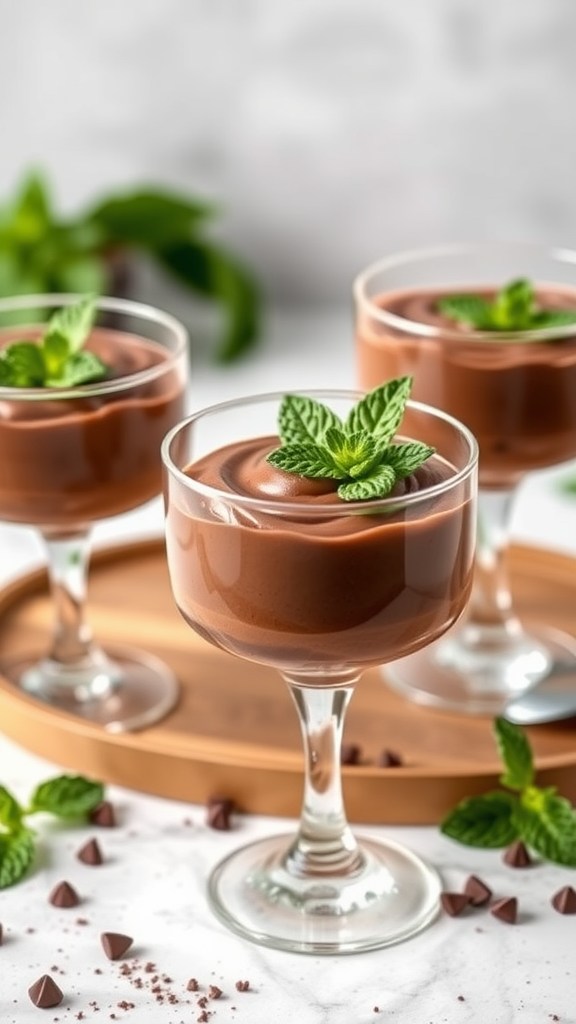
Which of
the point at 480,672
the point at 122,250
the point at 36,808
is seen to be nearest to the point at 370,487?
the point at 36,808

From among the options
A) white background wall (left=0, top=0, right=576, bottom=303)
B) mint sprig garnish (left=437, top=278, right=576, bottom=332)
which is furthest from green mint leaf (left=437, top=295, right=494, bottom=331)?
white background wall (left=0, top=0, right=576, bottom=303)

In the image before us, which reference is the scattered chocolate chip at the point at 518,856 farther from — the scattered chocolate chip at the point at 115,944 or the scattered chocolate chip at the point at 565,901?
the scattered chocolate chip at the point at 115,944

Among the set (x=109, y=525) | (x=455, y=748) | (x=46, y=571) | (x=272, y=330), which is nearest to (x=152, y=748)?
(x=455, y=748)

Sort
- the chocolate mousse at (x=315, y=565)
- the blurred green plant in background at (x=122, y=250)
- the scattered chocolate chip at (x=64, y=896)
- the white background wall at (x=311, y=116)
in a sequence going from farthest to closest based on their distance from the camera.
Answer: the white background wall at (x=311, y=116), the blurred green plant in background at (x=122, y=250), the scattered chocolate chip at (x=64, y=896), the chocolate mousse at (x=315, y=565)

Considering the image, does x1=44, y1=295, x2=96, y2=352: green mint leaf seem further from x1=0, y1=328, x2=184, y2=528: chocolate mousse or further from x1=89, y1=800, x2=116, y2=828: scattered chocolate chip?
x1=89, y1=800, x2=116, y2=828: scattered chocolate chip

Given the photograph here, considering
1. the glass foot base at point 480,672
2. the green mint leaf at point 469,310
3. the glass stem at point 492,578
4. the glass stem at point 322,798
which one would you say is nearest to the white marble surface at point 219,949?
the glass stem at point 322,798

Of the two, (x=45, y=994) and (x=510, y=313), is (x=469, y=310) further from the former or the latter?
(x=45, y=994)
